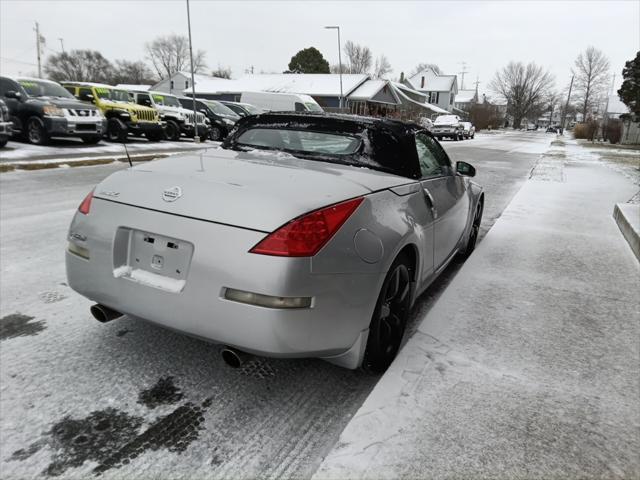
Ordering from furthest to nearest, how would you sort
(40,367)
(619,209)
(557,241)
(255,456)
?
(619,209) → (557,241) → (40,367) → (255,456)

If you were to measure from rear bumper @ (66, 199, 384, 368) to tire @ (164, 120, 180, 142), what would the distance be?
1801 cm

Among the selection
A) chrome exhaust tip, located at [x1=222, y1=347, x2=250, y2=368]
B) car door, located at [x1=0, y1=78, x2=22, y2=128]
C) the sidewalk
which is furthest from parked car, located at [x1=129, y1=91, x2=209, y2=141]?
chrome exhaust tip, located at [x1=222, y1=347, x2=250, y2=368]

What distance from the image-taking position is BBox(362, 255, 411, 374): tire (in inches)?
101

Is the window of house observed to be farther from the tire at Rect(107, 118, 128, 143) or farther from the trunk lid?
the tire at Rect(107, 118, 128, 143)

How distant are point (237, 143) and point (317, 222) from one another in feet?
5.82

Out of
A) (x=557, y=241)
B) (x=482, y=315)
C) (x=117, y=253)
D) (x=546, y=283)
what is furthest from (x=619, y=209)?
(x=117, y=253)

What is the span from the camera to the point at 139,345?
2.93 m

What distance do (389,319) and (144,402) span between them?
1.38 metres

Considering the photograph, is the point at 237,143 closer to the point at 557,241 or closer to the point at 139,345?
the point at 139,345

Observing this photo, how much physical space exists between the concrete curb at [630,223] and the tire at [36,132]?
557 inches

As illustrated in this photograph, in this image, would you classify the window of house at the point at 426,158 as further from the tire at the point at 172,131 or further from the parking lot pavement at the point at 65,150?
the tire at the point at 172,131

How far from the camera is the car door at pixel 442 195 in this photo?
3.37 m

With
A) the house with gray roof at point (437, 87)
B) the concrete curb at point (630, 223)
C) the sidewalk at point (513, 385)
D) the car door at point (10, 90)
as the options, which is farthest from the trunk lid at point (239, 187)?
the house with gray roof at point (437, 87)

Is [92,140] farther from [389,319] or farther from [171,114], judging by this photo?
[389,319]
